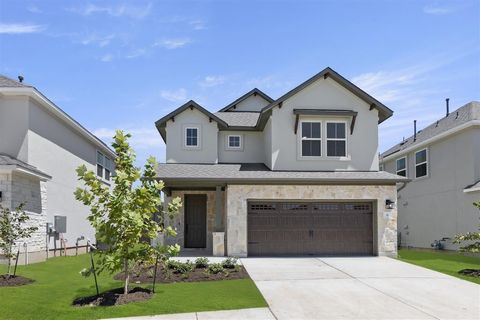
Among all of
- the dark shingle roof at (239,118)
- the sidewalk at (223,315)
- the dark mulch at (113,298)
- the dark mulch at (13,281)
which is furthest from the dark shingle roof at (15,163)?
the dark shingle roof at (239,118)

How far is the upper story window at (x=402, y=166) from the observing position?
84.5 feet

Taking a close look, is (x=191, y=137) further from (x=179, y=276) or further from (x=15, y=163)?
(x=179, y=276)

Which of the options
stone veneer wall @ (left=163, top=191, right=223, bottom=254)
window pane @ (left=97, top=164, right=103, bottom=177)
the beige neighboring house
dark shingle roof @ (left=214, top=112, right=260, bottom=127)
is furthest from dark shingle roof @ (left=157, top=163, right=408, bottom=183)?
window pane @ (left=97, top=164, right=103, bottom=177)

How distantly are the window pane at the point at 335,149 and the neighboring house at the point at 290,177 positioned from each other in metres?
0.04

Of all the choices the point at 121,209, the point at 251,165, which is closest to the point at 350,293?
the point at 121,209

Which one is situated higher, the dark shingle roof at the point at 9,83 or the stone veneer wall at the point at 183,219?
the dark shingle roof at the point at 9,83

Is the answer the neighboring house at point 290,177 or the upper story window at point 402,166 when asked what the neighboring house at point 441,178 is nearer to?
the upper story window at point 402,166

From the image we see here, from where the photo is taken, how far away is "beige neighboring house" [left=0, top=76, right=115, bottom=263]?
15.0 metres

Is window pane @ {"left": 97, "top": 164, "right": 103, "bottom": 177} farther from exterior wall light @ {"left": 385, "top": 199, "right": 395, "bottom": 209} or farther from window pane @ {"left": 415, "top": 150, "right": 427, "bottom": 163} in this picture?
window pane @ {"left": 415, "top": 150, "right": 427, "bottom": 163}

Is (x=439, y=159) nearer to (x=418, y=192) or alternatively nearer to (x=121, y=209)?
(x=418, y=192)

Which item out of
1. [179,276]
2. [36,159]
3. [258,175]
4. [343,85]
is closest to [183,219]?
[258,175]

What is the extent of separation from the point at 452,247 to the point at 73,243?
1818cm

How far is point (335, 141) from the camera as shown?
1870 cm

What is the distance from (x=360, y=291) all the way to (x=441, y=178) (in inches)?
535
